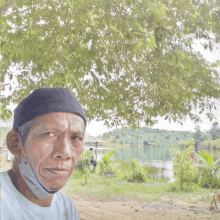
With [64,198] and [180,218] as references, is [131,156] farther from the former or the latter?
[64,198]

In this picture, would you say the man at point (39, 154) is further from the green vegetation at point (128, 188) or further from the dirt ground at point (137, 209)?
the green vegetation at point (128, 188)

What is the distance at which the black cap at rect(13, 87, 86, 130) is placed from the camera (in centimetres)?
70

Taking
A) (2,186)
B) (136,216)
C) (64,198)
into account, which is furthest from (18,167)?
(136,216)

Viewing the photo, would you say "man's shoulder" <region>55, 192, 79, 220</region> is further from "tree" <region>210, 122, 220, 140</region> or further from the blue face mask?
"tree" <region>210, 122, 220, 140</region>

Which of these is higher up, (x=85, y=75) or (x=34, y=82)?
(x=85, y=75)

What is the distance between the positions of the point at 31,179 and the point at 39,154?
0.08 m

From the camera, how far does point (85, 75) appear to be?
2.14 m

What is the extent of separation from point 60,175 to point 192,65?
1.95m

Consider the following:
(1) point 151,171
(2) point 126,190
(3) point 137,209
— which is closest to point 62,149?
(3) point 137,209

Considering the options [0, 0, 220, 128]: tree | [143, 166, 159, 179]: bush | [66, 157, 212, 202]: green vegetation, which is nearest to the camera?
[0, 0, 220, 128]: tree

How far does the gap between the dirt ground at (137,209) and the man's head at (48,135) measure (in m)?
2.76

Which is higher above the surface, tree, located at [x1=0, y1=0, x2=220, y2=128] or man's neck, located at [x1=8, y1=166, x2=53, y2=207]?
tree, located at [x1=0, y1=0, x2=220, y2=128]

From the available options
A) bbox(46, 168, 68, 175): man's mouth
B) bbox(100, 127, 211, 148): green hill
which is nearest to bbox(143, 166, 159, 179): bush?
bbox(100, 127, 211, 148): green hill

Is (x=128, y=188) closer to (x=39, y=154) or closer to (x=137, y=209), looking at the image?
(x=137, y=209)
